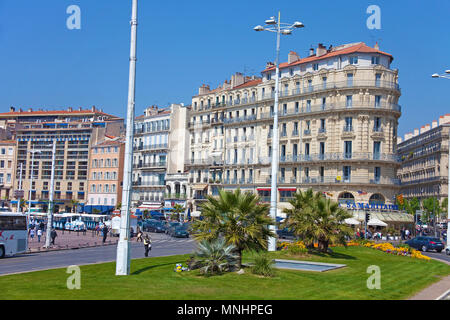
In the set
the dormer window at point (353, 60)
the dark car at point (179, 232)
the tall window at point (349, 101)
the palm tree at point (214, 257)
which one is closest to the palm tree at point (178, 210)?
the dark car at point (179, 232)

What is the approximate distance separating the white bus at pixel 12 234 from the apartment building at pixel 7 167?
277ft

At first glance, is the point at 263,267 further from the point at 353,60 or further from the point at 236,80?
the point at 236,80

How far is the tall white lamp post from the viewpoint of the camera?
17.4 metres

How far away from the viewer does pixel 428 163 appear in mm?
106000

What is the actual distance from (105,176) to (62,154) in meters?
13.0

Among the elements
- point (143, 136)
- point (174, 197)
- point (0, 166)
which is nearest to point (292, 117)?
point (174, 197)

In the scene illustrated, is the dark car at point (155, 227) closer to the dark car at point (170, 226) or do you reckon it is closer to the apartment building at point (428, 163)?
the dark car at point (170, 226)

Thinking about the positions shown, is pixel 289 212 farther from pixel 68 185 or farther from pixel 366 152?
pixel 68 185

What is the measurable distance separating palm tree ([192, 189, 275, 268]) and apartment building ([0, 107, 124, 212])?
280ft

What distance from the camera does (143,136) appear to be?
94438mm

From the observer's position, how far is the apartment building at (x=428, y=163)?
3895 inches

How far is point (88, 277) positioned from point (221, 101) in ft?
213

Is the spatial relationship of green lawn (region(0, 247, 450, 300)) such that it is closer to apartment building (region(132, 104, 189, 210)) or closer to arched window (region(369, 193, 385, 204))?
arched window (region(369, 193, 385, 204))

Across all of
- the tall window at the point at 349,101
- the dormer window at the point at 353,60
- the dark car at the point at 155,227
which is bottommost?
the dark car at the point at 155,227
